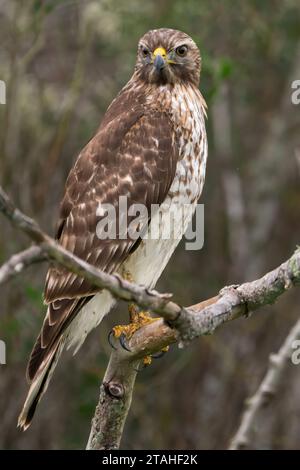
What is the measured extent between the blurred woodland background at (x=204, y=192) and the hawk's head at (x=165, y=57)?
84cm

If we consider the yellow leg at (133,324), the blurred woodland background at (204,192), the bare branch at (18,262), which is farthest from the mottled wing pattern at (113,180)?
the bare branch at (18,262)

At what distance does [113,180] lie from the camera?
449 centimetres

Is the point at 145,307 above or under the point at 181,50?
under

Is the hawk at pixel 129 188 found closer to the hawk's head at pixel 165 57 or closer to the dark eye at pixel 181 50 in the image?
the hawk's head at pixel 165 57

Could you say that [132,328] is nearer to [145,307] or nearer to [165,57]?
[145,307]

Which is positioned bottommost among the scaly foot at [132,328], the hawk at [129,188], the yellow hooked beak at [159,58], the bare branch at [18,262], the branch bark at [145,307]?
the bare branch at [18,262]

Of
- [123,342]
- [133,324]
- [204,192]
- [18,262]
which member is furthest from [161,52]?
[204,192]

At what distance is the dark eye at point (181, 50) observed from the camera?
483cm

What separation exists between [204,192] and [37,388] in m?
3.88

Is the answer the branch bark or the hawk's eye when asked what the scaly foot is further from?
the hawk's eye

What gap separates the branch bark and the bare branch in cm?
4

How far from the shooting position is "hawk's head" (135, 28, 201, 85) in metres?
4.75

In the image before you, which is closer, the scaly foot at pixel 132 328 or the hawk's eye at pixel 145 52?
the scaly foot at pixel 132 328

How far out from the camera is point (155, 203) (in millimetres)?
4406
